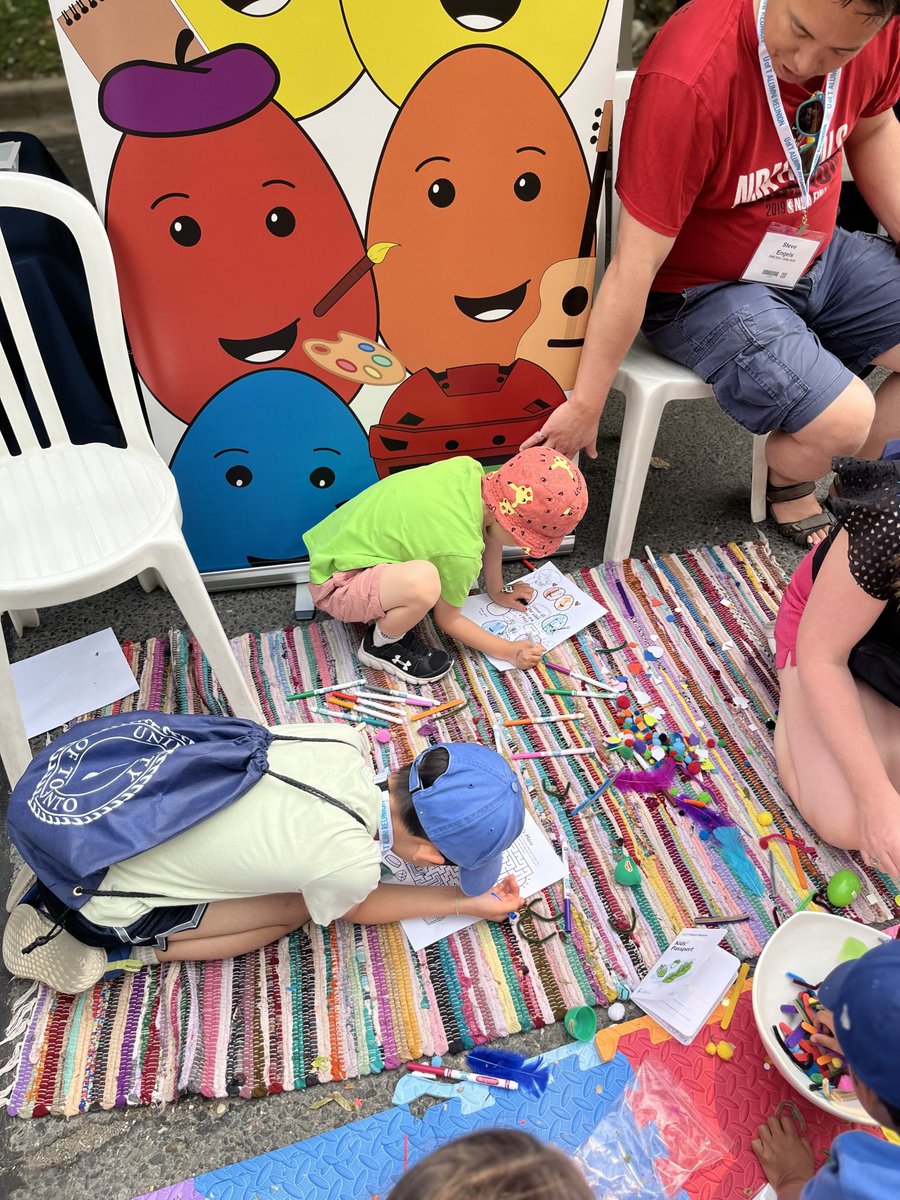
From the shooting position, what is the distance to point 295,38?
5.10 ft

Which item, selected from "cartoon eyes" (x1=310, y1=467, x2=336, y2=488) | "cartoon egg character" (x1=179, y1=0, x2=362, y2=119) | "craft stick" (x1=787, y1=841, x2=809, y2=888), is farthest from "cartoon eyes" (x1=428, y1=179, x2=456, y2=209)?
"craft stick" (x1=787, y1=841, x2=809, y2=888)

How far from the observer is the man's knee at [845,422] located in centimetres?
194

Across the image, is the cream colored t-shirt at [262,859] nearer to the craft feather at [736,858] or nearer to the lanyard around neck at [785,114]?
the craft feather at [736,858]

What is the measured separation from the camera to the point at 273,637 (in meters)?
2.17

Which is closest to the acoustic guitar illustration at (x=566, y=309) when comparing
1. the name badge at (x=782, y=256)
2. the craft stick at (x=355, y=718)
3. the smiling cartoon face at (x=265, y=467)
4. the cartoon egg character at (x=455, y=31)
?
the cartoon egg character at (x=455, y=31)

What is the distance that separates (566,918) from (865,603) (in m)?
0.80

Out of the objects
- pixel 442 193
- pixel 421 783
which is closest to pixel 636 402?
pixel 442 193

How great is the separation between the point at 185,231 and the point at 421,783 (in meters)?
1.19

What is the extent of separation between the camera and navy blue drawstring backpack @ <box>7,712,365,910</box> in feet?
4.30

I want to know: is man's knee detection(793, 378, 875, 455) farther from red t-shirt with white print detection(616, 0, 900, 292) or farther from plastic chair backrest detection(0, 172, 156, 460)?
plastic chair backrest detection(0, 172, 156, 460)

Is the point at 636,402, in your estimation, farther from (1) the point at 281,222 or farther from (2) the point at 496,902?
(2) the point at 496,902

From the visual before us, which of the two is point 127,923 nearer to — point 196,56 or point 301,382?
point 301,382

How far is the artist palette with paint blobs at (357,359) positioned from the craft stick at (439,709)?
0.76 m

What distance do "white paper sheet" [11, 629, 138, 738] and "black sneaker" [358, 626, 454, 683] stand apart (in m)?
0.56
